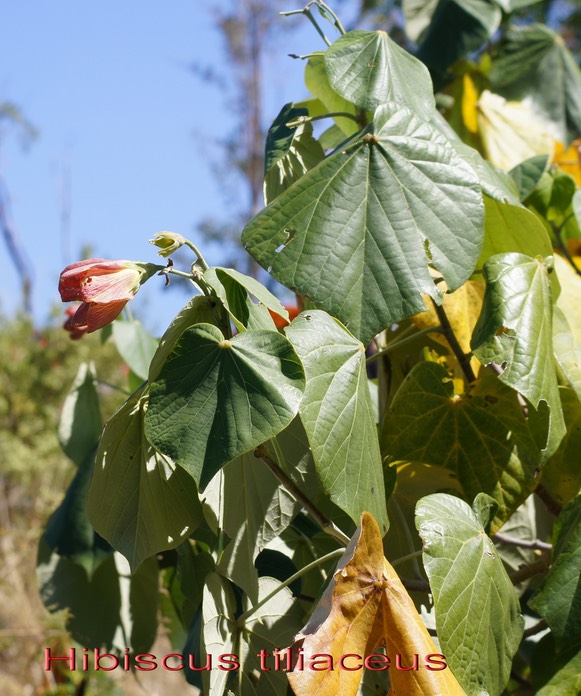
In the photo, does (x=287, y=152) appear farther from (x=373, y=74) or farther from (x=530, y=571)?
(x=530, y=571)

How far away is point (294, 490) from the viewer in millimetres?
665

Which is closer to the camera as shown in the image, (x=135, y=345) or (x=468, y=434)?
(x=468, y=434)

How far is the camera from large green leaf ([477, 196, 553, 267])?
31.6 inches

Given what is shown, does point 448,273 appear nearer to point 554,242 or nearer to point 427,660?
point 427,660

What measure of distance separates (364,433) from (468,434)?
7.5 inches

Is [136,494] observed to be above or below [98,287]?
below

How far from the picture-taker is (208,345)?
0.59 meters

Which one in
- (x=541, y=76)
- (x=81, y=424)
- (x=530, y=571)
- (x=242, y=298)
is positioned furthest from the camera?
(x=541, y=76)

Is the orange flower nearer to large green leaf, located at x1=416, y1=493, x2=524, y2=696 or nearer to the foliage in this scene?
the foliage

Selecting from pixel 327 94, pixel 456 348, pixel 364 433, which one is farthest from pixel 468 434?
pixel 327 94

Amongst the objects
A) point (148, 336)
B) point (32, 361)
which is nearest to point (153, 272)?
point (148, 336)

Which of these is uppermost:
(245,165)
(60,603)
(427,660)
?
(245,165)

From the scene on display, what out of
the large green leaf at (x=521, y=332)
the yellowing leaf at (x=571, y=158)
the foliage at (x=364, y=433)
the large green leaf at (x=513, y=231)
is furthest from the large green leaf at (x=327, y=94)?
the yellowing leaf at (x=571, y=158)

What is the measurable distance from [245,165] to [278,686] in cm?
1171
